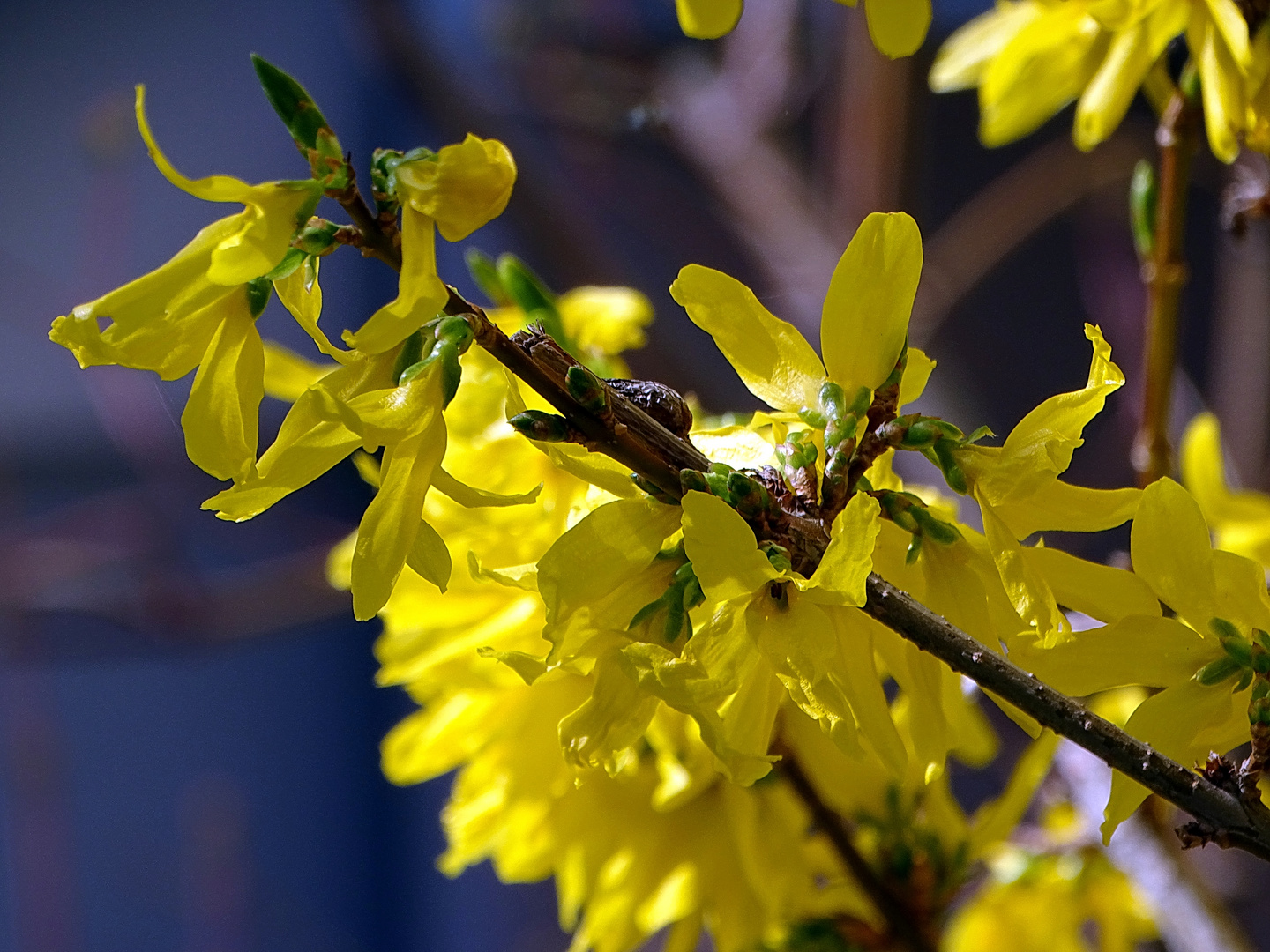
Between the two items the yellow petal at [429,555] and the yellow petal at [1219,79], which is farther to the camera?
the yellow petal at [1219,79]

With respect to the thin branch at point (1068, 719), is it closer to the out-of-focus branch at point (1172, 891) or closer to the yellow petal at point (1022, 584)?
the yellow petal at point (1022, 584)

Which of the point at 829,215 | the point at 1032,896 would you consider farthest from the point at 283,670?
the point at 1032,896

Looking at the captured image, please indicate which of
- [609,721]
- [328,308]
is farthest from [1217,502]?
[328,308]

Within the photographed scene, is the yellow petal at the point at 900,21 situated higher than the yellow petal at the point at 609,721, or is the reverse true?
the yellow petal at the point at 900,21

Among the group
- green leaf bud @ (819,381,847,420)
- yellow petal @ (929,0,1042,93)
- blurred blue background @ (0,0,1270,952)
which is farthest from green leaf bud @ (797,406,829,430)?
blurred blue background @ (0,0,1270,952)

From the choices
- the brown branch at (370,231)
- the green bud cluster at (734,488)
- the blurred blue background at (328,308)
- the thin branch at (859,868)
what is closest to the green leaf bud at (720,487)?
the green bud cluster at (734,488)

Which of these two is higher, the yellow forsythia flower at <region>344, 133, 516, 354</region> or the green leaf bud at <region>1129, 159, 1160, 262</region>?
the yellow forsythia flower at <region>344, 133, 516, 354</region>

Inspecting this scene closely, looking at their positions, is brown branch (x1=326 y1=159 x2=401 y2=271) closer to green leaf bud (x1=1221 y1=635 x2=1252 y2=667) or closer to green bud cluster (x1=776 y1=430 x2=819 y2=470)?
green bud cluster (x1=776 y1=430 x2=819 y2=470)
